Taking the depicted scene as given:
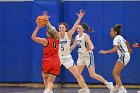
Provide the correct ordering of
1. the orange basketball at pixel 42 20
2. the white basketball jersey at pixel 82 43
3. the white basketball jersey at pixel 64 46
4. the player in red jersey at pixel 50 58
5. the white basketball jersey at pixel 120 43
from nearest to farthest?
the orange basketball at pixel 42 20 → the player in red jersey at pixel 50 58 → the white basketball jersey at pixel 64 46 → the white basketball jersey at pixel 120 43 → the white basketball jersey at pixel 82 43

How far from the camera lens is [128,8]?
15.9m

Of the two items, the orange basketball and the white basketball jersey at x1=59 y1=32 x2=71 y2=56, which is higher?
the orange basketball

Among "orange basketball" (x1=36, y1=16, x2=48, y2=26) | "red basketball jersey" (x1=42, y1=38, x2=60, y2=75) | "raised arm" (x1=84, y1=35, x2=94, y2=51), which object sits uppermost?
"orange basketball" (x1=36, y1=16, x2=48, y2=26)

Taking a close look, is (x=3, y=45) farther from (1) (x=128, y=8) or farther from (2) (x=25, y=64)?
(1) (x=128, y=8)

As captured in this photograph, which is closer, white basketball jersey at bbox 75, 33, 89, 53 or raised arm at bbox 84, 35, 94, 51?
raised arm at bbox 84, 35, 94, 51

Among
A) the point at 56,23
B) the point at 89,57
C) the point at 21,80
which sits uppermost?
the point at 56,23

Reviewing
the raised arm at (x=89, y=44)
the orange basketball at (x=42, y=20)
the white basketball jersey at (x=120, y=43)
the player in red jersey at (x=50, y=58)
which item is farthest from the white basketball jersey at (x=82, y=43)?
the orange basketball at (x=42, y=20)

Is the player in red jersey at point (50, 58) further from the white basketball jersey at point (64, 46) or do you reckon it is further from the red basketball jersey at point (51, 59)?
the white basketball jersey at point (64, 46)

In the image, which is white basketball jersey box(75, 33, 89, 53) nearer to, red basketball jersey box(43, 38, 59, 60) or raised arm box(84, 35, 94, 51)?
raised arm box(84, 35, 94, 51)

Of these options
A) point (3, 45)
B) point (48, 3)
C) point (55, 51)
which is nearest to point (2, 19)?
point (3, 45)

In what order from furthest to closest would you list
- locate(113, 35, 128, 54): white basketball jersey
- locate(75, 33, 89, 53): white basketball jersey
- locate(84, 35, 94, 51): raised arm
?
1. locate(75, 33, 89, 53): white basketball jersey
2. locate(113, 35, 128, 54): white basketball jersey
3. locate(84, 35, 94, 51): raised arm

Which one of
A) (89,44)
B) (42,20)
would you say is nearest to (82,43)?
(89,44)

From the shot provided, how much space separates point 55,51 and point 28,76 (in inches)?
257

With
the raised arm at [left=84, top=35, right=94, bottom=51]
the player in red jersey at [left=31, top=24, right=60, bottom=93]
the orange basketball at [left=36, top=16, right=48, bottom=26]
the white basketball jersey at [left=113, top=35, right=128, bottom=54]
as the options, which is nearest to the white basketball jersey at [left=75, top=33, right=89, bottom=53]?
the raised arm at [left=84, top=35, right=94, bottom=51]
